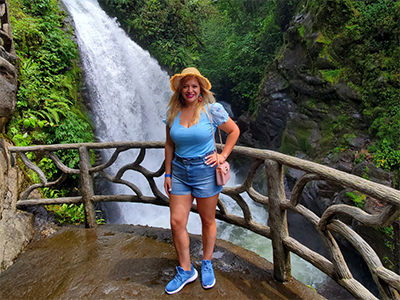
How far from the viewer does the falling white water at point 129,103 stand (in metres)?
6.93

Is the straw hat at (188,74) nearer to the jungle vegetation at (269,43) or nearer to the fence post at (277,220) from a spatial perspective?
the fence post at (277,220)

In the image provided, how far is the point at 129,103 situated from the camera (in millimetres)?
8648

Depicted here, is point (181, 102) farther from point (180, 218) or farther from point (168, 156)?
point (180, 218)

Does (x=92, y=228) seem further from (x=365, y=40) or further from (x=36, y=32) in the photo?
(x=365, y=40)

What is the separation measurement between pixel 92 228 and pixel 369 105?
7033 millimetres

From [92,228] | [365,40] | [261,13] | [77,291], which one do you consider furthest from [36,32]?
[261,13]

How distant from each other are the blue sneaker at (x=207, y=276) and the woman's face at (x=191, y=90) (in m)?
1.51

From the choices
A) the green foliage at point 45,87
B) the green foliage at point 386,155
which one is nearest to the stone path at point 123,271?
the green foliage at point 45,87

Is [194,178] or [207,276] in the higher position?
[194,178]

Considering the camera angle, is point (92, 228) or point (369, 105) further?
point (369, 105)

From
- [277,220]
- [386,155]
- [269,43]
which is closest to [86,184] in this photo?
[277,220]

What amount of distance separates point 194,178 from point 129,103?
24.3 ft

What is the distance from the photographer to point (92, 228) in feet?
10.9

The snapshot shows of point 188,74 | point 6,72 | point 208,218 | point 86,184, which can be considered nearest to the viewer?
point 188,74
